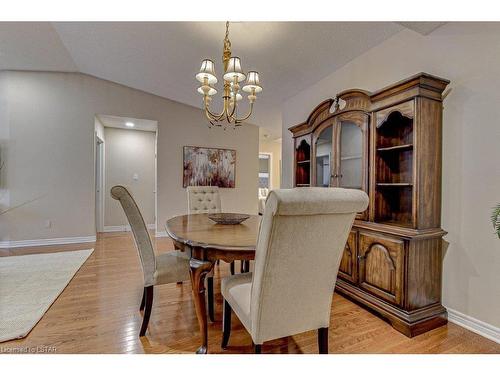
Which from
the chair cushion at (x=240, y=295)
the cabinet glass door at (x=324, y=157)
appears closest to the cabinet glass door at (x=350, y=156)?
the cabinet glass door at (x=324, y=157)

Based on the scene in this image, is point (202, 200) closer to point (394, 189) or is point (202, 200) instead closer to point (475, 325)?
point (394, 189)

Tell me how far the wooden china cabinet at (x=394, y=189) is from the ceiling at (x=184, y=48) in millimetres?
621

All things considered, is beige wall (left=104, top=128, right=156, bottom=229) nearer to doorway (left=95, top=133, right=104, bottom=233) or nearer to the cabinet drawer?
doorway (left=95, top=133, right=104, bottom=233)

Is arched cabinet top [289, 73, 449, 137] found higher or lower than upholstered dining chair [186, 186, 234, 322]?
higher

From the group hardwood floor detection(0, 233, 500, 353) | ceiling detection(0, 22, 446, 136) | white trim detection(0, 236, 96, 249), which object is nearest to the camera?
hardwood floor detection(0, 233, 500, 353)

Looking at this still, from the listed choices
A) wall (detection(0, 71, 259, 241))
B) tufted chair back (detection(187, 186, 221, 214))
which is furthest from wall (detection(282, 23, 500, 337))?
wall (detection(0, 71, 259, 241))

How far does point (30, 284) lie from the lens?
2510 millimetres

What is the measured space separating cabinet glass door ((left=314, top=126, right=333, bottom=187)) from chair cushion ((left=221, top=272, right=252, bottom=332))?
5.01ft

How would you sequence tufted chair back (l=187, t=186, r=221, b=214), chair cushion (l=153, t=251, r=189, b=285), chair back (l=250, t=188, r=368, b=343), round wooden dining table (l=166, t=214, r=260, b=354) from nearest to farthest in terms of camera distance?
1. chair back (l=250, t=188, r=368, b=343)
2. round wooden dining table (l=166, t=214, r=260, b=354)
3. chair cushion (l=153, t=251, r=189, b=285)
4. tufted chair back (l=187, t=186, r=221, b=214)

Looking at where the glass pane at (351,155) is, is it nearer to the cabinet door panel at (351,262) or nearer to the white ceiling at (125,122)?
the cabinet door panel at (351,262)

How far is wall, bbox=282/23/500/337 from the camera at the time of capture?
166 cm

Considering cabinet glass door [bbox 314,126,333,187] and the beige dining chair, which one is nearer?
the beige dining chair

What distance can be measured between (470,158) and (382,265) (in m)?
0.99

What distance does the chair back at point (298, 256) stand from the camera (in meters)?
0.97
